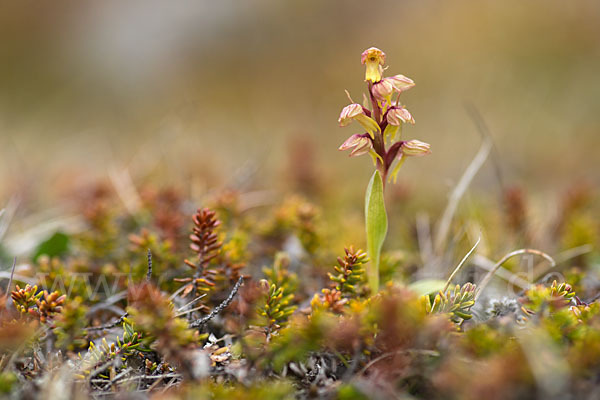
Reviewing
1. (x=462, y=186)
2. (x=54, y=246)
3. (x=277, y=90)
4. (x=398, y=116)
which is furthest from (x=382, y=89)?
(x=277, y=90)

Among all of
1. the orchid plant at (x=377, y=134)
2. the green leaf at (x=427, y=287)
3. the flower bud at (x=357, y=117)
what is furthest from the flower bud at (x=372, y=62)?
the green leaf at (x=427, y=287)

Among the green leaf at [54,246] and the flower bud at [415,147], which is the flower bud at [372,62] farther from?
the green leaf at [54,246]

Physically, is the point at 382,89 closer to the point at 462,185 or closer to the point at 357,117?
the point at 357,117

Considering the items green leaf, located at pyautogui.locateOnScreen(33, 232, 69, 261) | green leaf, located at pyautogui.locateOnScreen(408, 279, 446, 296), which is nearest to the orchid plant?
green leaf, located at pyautogui.locateOnScreen(408, 279, 446, 296)

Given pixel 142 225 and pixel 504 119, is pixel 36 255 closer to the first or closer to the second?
pixel 142 225

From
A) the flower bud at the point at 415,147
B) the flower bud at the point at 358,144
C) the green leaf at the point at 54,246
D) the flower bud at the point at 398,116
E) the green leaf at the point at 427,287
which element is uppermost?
the flower bud at the point at 398,116

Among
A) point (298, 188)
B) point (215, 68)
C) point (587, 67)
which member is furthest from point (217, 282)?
point (215, 68)
